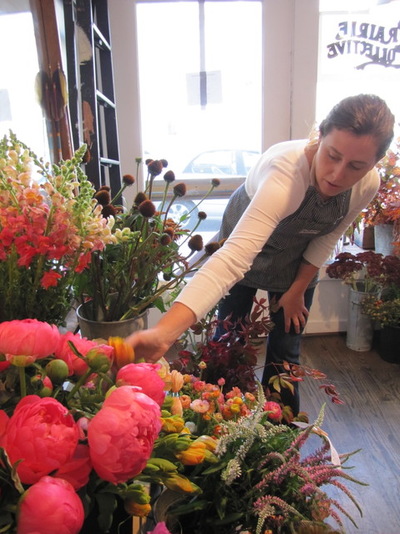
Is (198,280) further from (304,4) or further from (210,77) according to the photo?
(304,4)

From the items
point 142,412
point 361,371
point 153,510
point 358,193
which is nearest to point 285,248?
point 358,193

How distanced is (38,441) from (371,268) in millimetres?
2248

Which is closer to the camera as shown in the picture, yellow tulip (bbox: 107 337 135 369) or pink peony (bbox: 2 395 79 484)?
pink peony (bbox: 2 395 79 484)

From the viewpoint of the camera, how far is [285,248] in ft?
4.56

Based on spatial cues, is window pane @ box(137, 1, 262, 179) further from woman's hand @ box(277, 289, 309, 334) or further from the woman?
woman's hand @ box(277, 289, 309, 334)

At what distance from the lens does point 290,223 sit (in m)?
1.27

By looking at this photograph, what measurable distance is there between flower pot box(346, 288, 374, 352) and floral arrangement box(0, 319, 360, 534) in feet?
6.70

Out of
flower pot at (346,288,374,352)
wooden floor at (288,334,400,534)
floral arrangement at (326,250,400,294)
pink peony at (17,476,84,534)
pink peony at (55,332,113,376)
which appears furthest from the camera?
flower pot at (346,288,374,352)

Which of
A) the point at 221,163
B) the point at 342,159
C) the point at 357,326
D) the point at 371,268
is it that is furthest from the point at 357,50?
the point at 342,159

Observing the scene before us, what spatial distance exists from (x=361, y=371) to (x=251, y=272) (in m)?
1.30

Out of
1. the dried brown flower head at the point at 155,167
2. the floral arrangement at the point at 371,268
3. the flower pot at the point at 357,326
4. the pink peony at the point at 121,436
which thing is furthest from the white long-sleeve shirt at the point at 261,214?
the flower pot at the point at 357,326

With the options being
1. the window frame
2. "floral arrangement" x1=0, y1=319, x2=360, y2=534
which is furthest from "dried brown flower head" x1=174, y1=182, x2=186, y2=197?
the window frame

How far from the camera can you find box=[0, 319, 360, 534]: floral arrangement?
0.34m

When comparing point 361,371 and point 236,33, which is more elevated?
point 236,33
